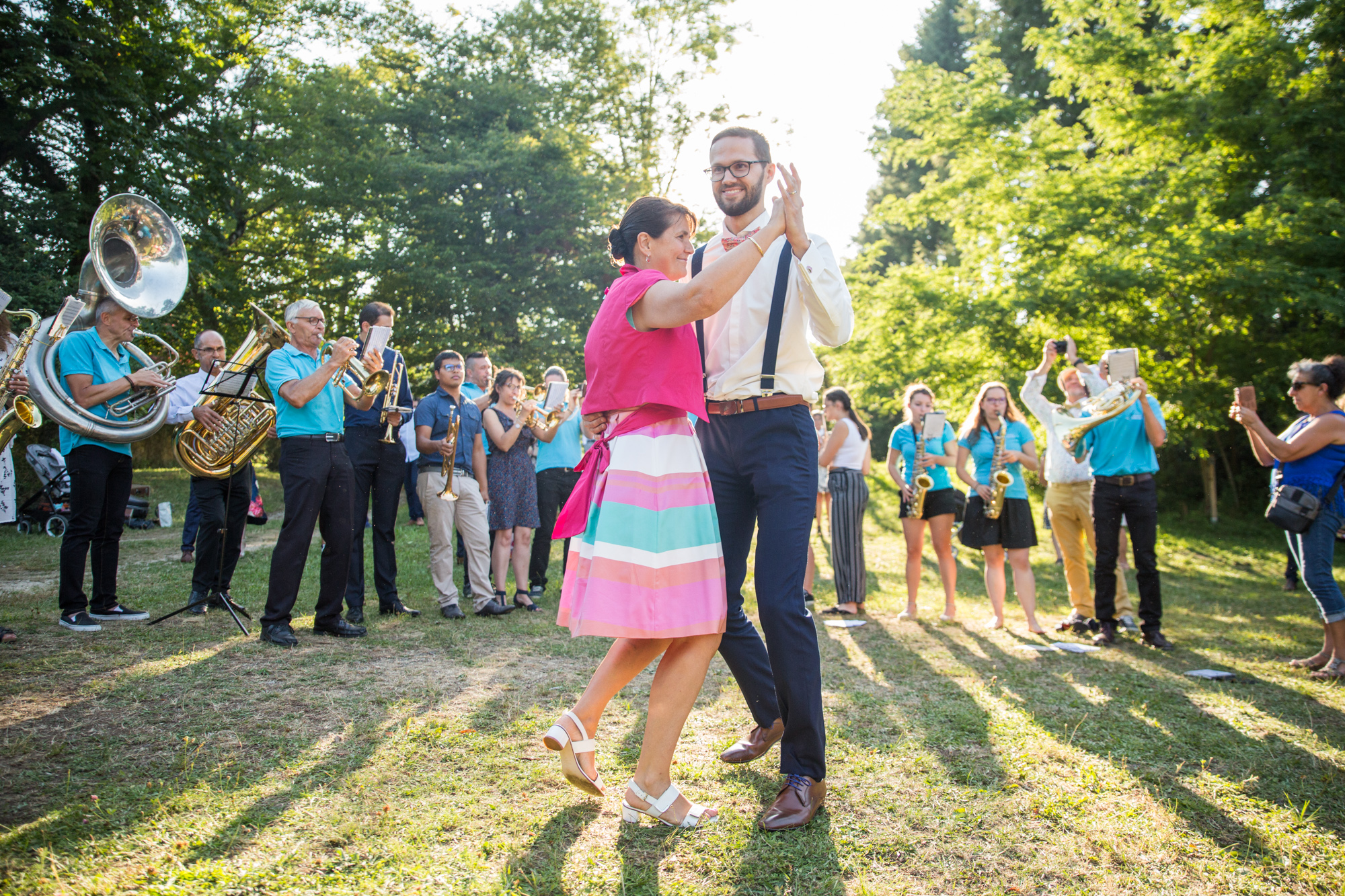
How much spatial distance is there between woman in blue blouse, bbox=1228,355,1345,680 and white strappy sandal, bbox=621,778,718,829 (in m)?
4.90

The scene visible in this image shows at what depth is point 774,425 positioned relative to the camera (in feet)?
10.1

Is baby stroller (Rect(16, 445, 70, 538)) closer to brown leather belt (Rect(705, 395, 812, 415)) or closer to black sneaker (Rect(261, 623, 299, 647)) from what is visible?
black sneaker (Rect(261, 623, 299, 647))

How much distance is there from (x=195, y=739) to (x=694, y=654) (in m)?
2.22

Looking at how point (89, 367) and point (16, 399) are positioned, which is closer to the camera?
point (16, 399)

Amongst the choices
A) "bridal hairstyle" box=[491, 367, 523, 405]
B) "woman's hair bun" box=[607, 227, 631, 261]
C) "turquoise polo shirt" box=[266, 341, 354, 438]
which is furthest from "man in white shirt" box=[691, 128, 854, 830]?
"bridal hairstyle" box=[491, 367, 523, 405]

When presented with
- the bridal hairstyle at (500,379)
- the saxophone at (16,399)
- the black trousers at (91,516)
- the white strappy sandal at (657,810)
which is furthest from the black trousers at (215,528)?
the white strappy sandal at (657,810)

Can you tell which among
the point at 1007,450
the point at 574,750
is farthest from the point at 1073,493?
the point at 574,750

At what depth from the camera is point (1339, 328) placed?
47.1 ft

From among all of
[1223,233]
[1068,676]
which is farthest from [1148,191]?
[1068,676]

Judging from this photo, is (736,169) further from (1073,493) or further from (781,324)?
(1073,493)

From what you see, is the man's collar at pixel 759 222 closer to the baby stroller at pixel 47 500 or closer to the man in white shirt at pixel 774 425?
the man in white shirt at pixel 774 425

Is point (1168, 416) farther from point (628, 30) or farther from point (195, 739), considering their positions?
point (628, 30)

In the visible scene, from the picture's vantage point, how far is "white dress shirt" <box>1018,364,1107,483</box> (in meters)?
7.46

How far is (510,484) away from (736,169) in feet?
16.0
